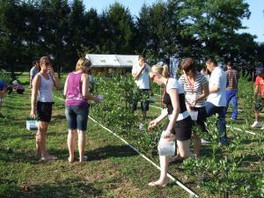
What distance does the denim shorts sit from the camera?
6922 mm

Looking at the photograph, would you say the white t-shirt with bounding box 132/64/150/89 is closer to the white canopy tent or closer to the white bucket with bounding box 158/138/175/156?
the white bucket with bounding box 158/138/175/156

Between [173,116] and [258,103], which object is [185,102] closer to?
[173,116]

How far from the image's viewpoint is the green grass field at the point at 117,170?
4.56 metres

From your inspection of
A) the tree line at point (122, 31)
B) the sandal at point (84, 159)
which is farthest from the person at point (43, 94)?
the tree line at point (122, 31)

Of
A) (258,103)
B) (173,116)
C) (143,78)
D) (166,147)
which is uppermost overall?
(143,78)

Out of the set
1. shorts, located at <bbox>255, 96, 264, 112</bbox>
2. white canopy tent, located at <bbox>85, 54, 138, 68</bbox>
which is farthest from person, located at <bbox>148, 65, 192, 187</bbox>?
white canopy tent, located at <bbox>85, 54, 138, 68</bbox>

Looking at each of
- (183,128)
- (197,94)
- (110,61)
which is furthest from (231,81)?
(110,61)

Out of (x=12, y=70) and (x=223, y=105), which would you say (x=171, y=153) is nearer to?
(x=223, y=105)

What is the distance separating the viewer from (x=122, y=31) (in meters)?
49.2

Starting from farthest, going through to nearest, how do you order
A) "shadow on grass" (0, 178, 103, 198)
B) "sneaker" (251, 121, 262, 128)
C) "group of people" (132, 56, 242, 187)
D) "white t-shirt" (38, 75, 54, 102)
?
"sneaker" (251, 121, 262, 128)
"white t-shirt" (38, 75, 54, 102)
"shadow on grass" (0, 178, 103, 198)
"group of people" (132, 56, 242, 187)

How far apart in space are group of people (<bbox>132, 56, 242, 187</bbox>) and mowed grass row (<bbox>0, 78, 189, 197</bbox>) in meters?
0.43

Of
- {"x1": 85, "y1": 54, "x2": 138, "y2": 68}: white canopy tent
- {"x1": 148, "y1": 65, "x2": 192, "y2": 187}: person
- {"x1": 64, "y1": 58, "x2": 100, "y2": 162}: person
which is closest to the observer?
{"x1": 148, "y1": 65, "x2": 192, "y2": 187}: person

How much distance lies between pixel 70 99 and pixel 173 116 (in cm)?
224

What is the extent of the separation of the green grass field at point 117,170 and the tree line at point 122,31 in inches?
1261
